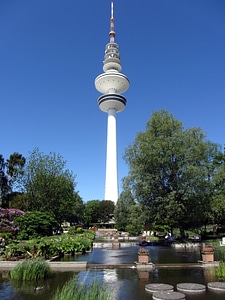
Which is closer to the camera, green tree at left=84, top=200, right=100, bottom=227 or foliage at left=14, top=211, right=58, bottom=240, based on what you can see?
foliage at left=14, top=211, right=58, bottom=240

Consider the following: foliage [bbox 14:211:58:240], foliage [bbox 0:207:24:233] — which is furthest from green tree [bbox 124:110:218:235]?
foliage [bbox 0:207:24:233]

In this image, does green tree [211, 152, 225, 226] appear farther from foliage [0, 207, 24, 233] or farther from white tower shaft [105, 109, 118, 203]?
white tower shaft [105, 109, 118, 203]

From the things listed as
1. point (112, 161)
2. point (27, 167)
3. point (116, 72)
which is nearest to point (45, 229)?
point (27, 167)

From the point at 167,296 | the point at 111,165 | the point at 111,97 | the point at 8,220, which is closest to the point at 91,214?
the point at 111,165

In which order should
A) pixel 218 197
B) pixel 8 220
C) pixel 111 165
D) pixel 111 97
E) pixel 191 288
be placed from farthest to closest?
pixel 111 97 < pixel 111 165 < pixel 8 220 < pixel 218 197 < pixel 191 288

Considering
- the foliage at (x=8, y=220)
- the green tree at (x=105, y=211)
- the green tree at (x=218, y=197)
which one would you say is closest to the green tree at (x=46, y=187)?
the foliage at (x=8, y=220)

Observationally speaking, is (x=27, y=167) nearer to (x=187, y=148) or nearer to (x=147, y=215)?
(x=147, y=215)

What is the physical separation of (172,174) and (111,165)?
81.8m

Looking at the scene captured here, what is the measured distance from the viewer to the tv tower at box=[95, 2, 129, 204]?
368 feet

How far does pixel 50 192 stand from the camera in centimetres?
4578

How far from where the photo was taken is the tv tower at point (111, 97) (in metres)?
112

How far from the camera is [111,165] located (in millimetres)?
113125

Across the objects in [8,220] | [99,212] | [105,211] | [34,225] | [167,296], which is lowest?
[167,296]

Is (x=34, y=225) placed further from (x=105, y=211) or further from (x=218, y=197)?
(x=105, y=211)
